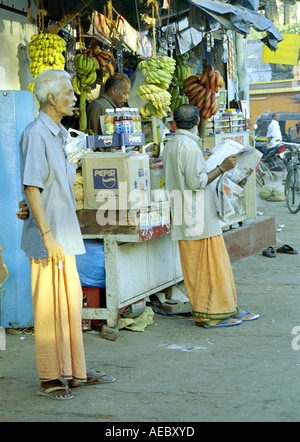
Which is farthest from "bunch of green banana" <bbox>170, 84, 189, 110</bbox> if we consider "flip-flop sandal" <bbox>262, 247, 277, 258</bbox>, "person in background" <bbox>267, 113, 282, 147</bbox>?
"person in background" <bbox>267, 113, 282, 147</bbox>

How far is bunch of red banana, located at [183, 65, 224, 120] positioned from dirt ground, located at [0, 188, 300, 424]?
2.49 meters

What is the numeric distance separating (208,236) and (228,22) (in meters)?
2.17

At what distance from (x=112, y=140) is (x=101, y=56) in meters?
1.96

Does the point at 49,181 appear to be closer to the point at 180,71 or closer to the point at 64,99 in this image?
the point at 64,99

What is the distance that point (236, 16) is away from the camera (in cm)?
613

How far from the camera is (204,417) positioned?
341cm

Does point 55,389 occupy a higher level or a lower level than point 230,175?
lower

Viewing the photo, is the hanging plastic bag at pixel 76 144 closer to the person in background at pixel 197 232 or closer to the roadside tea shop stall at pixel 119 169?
the roadside tea shop stall at pixel 119 169

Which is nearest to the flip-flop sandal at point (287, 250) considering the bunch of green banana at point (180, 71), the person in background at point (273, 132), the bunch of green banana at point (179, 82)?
the bunch of green banana at point (179, 82)

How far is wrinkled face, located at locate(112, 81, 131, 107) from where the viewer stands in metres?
6.57

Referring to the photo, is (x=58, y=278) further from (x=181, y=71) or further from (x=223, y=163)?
(x=181, y=71)

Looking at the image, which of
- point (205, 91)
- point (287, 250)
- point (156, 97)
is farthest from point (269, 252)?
point (156, 97)
